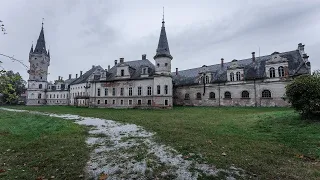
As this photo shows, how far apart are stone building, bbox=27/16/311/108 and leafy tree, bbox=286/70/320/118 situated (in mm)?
18995

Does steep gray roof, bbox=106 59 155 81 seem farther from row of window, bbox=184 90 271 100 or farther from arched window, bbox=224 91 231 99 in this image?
arched window, bbox=224 91 231 99

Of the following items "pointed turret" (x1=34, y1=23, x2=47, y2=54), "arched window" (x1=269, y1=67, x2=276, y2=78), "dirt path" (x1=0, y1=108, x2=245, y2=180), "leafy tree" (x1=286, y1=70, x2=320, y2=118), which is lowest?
"dirt path" (x1=0, y1=108, x2=245, y2=180)

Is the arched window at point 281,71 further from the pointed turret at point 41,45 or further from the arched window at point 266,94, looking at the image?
the pointed turret at point 41,45

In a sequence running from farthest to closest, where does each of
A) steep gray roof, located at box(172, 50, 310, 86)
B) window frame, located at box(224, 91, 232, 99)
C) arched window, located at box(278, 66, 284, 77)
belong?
window frame, located at box(224, 91, 232, 99) → arched window, located at box(278, 66, 284, 77) → steep gray roof, located at box(172, 50, 310, 86)

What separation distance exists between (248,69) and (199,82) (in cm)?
929

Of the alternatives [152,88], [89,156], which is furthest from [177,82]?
[89,156]

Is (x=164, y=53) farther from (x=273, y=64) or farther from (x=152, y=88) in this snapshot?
(x=273, y=64)

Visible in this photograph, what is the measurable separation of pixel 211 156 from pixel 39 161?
5479mm

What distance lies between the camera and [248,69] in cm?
3434

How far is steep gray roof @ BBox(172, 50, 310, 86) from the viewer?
29.3 m

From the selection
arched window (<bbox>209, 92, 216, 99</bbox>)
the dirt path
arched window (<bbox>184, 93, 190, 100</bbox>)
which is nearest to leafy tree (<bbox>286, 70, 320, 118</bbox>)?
the dirt path

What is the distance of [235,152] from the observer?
6.77 meters

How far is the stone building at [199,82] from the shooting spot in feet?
100

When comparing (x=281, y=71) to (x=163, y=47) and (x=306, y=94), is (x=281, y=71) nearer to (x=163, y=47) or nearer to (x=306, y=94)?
(x=163, y=47)
